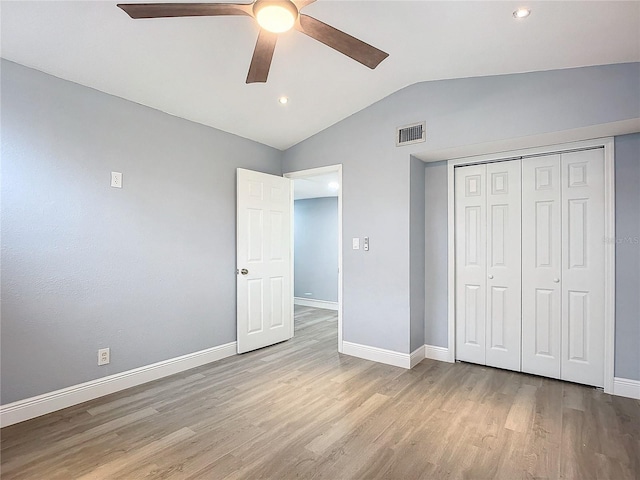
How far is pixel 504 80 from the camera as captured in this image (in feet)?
9.77

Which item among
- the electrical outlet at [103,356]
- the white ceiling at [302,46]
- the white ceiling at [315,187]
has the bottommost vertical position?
the electrical outlet at [103,356]

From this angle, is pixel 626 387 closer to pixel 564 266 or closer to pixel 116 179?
pixel 564 266

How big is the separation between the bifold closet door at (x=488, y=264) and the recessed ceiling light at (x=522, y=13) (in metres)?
1.54

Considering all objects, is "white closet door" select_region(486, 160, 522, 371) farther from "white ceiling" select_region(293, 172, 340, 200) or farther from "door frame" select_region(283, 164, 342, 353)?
"white ceiling" select_region(293, 172, 340, 200)

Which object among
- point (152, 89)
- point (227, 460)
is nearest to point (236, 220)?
point (152, 89)

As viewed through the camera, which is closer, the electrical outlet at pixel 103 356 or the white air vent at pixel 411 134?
the electrical outlet at pixel 103 356

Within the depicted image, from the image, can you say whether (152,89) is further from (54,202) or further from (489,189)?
(489,189)

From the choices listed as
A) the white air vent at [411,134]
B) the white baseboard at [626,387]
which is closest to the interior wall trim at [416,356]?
the white baseboard at [626,387]

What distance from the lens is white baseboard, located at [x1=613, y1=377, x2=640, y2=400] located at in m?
2.78

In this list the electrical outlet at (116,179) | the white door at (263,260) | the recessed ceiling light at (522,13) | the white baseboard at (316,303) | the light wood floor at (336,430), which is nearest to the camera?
the light wood floor at (336,430)

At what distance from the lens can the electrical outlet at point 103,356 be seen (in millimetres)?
2822

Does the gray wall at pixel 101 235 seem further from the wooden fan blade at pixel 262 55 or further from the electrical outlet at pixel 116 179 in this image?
the wooden fan blade at pixel 262 55

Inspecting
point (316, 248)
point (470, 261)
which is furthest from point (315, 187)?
point (470, 261)

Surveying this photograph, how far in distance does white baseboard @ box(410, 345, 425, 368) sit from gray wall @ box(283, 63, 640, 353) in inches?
4.9
